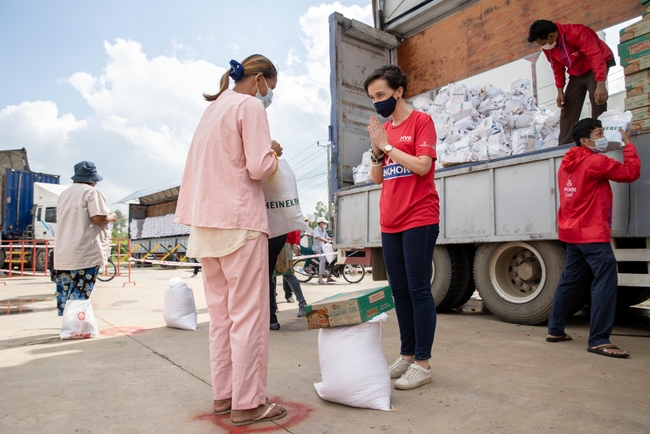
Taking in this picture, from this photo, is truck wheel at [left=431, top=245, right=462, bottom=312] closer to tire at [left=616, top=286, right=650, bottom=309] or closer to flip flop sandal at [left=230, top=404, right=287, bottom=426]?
tire at [left=616, top=286, right=650, bottom=309]

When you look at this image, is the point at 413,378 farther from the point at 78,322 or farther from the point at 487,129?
the point at 487,129

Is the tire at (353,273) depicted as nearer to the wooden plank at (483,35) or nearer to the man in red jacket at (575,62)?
the wooden plank at (483,35)

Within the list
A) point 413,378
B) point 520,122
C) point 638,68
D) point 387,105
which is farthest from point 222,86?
point 520,122

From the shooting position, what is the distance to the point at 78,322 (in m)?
4.16

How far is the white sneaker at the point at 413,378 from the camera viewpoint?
2.53 m

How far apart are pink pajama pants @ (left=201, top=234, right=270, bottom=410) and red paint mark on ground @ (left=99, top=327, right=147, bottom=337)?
8.66ft

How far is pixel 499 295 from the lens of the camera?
15.5 feet

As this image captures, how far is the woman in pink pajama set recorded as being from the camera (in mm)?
2066

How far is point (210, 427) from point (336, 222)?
4.33 m

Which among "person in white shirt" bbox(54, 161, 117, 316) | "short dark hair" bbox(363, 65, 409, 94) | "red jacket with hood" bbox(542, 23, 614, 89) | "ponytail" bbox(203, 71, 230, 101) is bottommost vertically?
"person in white shirt" bbox(54, 161, 117, 316)

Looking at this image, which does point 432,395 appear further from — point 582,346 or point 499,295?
point 499,295

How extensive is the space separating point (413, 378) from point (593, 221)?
74.8 inches

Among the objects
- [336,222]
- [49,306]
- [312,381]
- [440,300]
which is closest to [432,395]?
[312,381]

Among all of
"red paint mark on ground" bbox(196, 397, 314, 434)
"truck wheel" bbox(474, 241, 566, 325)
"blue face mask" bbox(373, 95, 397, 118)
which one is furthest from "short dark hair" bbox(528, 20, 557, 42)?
"red paint mark on ground" bbox(196, 397, 314, 434)
